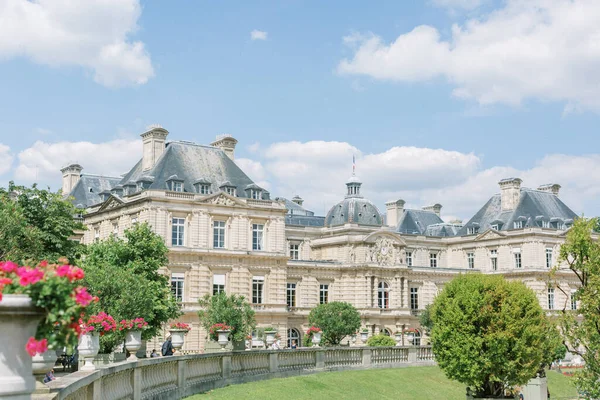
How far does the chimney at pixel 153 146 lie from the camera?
59794 mm

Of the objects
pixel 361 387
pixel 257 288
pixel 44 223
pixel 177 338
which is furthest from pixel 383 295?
pixel 177 338

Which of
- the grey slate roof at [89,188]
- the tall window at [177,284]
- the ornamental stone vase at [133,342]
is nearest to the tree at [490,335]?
the ornamental stone vase at [133,342]

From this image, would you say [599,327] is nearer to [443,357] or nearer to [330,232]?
[443,357]

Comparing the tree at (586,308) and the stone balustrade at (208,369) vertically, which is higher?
the tree at (586,308)

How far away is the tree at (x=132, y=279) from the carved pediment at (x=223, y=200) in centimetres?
1271

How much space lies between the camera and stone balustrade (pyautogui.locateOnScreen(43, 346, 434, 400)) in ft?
47.6

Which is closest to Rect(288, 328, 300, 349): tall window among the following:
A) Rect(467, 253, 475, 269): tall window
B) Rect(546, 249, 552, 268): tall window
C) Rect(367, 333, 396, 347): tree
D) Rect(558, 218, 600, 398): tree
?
Rect(367, 333, 396, 347): tree

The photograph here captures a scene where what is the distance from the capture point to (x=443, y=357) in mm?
32781

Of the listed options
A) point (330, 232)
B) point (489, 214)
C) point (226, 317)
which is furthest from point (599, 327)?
point (489, 214)

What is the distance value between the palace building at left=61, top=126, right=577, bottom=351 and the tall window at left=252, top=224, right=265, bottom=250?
93 mm

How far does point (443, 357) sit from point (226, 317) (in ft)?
64.2

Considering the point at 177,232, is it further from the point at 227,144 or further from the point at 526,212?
the point at 526,212

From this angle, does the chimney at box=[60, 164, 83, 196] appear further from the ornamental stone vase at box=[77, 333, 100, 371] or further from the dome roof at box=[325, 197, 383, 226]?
the ornamental stone vase at box=[77, 333, 100, 371]

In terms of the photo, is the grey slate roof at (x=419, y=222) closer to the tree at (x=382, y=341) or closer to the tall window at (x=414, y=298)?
the tall window at (x=414, y=298)
